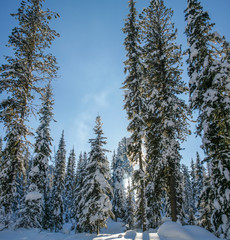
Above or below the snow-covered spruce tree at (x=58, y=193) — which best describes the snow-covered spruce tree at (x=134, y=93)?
above

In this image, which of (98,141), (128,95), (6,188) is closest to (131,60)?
(128,95)

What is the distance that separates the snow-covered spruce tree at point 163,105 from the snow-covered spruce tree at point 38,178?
978cm

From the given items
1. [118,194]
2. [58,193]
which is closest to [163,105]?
[58,193]

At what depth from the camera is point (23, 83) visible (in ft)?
32.3

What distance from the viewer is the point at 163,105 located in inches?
488

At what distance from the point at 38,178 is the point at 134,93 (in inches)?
590

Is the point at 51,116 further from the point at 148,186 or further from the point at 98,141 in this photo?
the point at 148,186

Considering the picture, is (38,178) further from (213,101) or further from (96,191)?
(213,101)

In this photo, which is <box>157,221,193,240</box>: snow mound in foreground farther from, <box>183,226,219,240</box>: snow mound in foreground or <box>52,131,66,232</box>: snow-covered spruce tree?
<box>52,131,66,232</box>: snow-covered spruce tree

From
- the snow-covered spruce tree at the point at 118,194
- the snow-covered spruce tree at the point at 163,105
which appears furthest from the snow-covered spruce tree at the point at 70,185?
the snow-covered spruce tree at the point at 163,105

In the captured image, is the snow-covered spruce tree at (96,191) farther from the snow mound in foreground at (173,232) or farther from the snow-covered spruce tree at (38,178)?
the snow mound in foreground at (173,232)

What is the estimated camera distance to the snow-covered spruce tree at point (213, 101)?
856 centimetres

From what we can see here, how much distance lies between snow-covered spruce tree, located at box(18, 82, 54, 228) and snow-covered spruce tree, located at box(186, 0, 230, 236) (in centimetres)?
1242

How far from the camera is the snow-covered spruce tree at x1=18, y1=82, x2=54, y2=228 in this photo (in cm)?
1794
